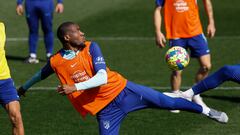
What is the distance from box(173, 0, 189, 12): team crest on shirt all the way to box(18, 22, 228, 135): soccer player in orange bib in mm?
3982

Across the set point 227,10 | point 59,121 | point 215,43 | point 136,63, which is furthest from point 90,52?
point 227,10

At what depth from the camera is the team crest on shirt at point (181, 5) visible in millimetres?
→ 15526

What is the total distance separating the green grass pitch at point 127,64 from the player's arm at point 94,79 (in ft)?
9.88

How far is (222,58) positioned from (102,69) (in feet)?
32.9

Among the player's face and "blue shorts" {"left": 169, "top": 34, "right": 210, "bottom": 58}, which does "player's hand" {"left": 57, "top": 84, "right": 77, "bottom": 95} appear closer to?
the player's face

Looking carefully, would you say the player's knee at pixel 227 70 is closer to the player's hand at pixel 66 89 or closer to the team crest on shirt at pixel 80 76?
the team crest on shirt at pixel 80 76

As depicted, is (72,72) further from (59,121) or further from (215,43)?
(215,43)

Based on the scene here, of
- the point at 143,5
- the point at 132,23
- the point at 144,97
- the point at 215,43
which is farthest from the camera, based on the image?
the point at 143,5

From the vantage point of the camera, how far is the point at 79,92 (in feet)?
37.7

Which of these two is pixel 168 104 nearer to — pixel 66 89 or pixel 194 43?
pixel 66 89

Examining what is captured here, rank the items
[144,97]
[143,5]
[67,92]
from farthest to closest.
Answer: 1. [143,5]
2. [144,97]
3. [67,92]

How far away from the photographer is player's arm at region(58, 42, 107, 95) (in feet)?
35.7

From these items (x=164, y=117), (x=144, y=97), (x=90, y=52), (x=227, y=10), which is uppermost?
(x=90, y=52)

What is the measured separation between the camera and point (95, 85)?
11062 millimetres
